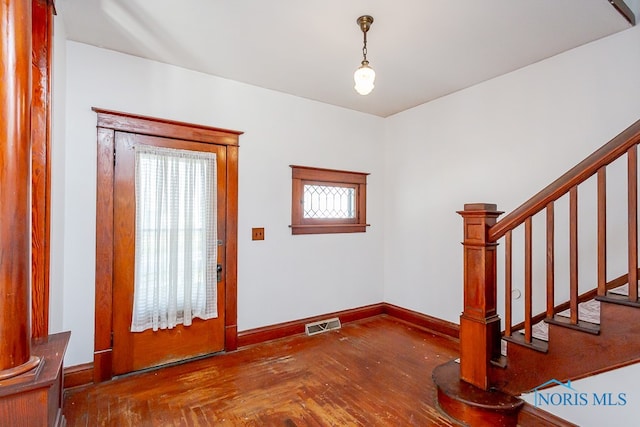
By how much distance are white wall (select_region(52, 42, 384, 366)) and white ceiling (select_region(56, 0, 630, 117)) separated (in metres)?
0.22

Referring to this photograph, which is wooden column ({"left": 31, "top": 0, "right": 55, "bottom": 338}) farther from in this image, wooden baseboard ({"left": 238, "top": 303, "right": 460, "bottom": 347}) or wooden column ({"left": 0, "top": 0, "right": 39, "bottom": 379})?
wooden baseboard ({"left": 238, "top": 303, "right": 460, "bottom": 347})

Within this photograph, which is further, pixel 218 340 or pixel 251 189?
pixel 251 189

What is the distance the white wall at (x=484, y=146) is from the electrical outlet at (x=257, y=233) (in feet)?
5.80

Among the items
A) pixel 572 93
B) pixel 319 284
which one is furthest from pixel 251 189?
pixel 572 93

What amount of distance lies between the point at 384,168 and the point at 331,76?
1.62 meters

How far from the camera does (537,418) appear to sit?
1908 millimetres

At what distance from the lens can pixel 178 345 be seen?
2838 millimetres

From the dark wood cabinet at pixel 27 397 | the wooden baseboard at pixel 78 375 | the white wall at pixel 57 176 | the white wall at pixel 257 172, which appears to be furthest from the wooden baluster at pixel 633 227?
the wooden baseboard at pixel 78 375

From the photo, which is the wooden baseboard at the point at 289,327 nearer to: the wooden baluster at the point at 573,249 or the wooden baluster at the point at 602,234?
the wooden baluster at the point at 573,249

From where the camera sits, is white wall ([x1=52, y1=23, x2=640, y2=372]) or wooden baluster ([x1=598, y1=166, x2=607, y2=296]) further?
white wall ([x1=52, y1=23, x2=640, y2=372])

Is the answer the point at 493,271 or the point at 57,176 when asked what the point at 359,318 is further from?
the point at 57,176

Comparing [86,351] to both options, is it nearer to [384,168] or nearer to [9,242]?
[9,242]

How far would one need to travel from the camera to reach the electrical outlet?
10.7 ft

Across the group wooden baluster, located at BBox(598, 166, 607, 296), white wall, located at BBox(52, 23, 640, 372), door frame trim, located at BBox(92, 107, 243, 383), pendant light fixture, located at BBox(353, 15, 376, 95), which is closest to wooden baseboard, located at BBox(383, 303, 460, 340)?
white wall, located at BBox(52, 23, 640, 372)
